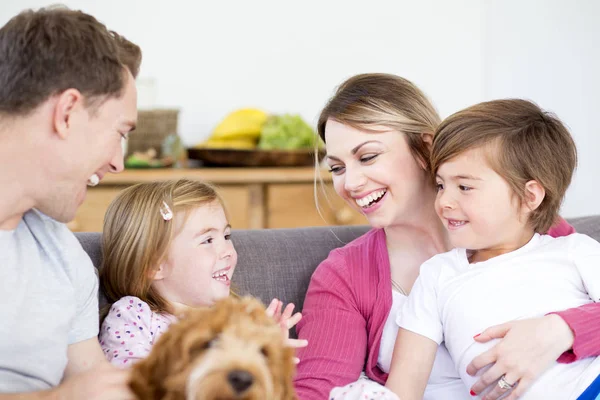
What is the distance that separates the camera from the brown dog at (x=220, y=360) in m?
0.95

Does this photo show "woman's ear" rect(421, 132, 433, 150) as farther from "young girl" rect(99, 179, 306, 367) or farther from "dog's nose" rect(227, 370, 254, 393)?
"dog's nose" rect(227, 370, 254, 393)

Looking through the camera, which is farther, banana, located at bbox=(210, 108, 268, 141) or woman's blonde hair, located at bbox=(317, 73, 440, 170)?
banana, located at bbox=(210, 108, 268, 141)

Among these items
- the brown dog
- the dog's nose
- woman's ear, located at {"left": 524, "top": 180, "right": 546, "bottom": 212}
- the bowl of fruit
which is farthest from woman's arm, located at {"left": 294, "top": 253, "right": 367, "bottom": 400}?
the bowl of fruit

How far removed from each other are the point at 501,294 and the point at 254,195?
223cm

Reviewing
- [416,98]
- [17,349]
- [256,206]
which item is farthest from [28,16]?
[256,206]

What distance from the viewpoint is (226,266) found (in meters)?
1.87

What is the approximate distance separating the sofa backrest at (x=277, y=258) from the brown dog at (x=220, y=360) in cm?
95

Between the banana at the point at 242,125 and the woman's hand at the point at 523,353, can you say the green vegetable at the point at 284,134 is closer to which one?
the banana at the point at 242,125

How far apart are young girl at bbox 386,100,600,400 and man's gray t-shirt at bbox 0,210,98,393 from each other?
0.73 meters

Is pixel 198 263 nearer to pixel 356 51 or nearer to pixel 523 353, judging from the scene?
pixel 523 353

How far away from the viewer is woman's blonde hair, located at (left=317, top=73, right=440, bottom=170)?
1.92 m

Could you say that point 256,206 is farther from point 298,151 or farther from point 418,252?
point 418,252

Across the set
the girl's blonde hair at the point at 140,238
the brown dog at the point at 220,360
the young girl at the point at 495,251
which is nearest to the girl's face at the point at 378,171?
the young girl at the point at 495,251

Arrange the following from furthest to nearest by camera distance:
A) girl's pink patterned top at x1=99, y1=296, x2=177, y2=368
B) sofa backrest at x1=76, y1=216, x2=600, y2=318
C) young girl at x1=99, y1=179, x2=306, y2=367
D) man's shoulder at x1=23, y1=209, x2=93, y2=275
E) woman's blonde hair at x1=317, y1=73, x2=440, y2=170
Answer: sofa backrest at x1=76, y1=216, x2=600, y2=318
woman's blonde hair at x1=317, y1=73, x2=440, y2=170
young girl at x1=99, y1=179, x2=306, y2=367
girl's pink patterned top at x1=99, y1=296, x2=177, y2=368
man's shoulder at x1=23, y1=209, x2=93, y2=275
